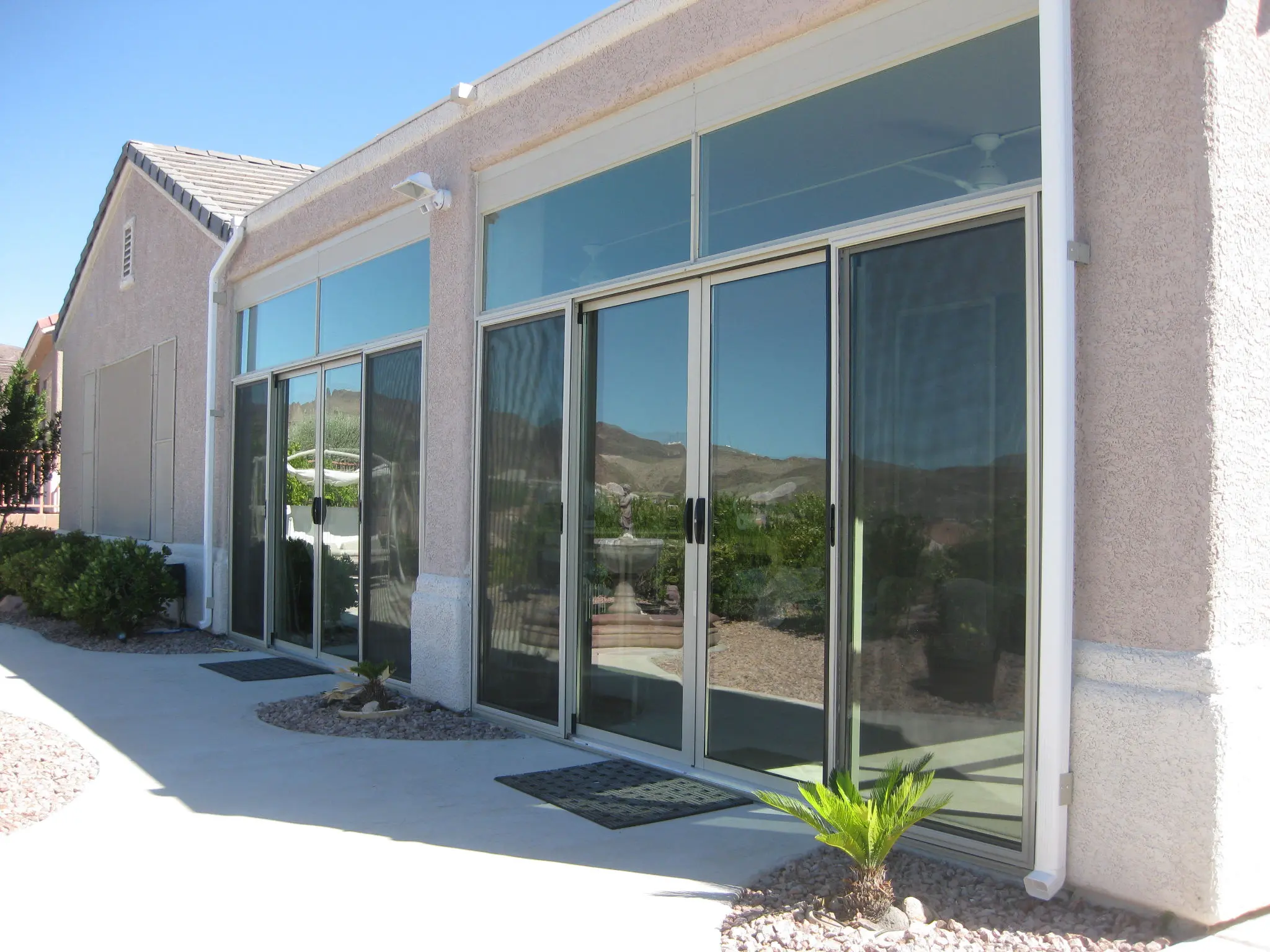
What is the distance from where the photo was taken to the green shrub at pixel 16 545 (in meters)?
13.6

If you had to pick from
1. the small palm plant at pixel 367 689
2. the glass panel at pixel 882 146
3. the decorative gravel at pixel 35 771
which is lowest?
the decorative gravel at pixel 35 771

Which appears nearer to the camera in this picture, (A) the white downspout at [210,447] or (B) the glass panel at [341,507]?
(B) the glass panel at [341,507]

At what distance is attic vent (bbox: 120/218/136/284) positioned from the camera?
1447cm

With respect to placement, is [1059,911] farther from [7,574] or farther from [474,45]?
[7,574]

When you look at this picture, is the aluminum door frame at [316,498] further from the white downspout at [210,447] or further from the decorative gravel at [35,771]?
the decorative gravel at [35,771]

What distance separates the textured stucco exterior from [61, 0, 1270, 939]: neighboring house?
0.5 inches

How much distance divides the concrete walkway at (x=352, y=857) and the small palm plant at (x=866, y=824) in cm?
47

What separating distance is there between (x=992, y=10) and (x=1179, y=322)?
64.0 inches

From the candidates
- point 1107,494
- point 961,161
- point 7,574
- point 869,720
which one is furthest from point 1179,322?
point 7,574

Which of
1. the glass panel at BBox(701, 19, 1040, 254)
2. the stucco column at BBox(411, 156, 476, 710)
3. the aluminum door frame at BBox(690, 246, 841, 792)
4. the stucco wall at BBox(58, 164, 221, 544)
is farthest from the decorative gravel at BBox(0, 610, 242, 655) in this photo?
the glass panel at BBox(701, 19, 1040, 254)

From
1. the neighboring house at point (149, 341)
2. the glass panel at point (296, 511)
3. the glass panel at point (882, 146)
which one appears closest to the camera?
the glass panel at point (882, 146)

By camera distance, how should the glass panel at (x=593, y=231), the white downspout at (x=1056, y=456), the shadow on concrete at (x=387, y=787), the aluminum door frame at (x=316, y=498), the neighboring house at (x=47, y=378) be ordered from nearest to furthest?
the white downspout at (x=1056, y=456), the shadow on concrete at (x=387, y=787), the glass panel at (x=593, y=231), the aluminum door frame at (x=316, y=498), the neighboring house at (x=47, y=378)

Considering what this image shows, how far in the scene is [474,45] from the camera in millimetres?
10531

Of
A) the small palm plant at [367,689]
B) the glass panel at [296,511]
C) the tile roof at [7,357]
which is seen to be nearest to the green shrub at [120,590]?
the glass panel at [296,511]
